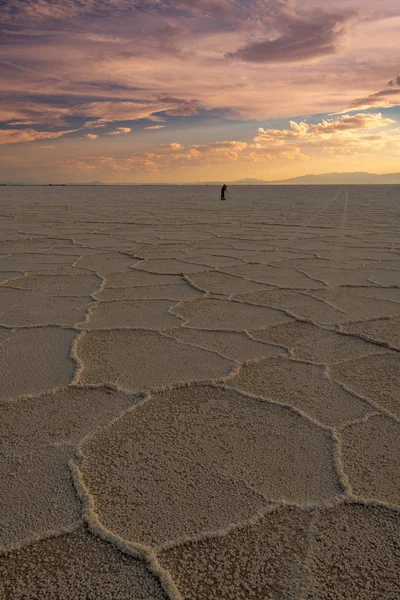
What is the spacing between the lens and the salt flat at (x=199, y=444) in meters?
1.00

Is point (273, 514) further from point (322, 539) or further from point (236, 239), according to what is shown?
point (236, 239)

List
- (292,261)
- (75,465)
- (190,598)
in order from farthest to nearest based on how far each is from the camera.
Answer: (292,261) → (75,465) → (190,598)

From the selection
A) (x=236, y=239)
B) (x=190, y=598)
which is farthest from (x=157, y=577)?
(x=236, y=239)

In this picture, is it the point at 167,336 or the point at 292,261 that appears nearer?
the point at 167,336

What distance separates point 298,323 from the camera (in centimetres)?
254

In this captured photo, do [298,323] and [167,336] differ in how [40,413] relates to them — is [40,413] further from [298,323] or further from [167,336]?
[298,323]

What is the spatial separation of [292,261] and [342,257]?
20.5 inches

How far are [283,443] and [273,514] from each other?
12.3 inches

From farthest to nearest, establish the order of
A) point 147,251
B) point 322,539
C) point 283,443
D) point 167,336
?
point 147,251
point 167,336
point 283,443
point 322,539

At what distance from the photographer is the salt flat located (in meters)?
1.00

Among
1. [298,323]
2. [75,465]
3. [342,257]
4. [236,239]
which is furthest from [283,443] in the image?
[236,239]

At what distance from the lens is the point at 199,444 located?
4.69 ft

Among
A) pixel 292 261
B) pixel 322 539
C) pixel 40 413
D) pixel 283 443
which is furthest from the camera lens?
pixel 292 261

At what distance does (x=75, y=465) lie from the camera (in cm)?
132
